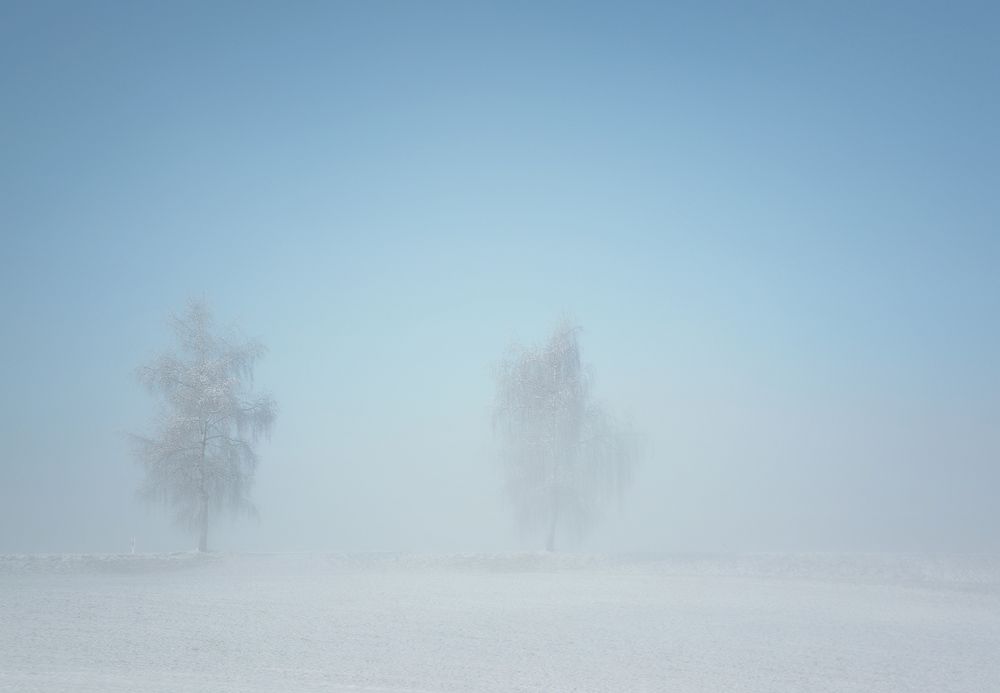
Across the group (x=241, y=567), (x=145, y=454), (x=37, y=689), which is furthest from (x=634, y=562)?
(x=37, y=689)

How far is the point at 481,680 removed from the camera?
41.9ft

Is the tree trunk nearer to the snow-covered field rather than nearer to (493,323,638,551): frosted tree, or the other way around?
the snow-covered field

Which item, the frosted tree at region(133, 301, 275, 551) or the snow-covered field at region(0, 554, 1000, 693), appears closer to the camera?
the snow-covered field at region(0, 554, 1000, 693)

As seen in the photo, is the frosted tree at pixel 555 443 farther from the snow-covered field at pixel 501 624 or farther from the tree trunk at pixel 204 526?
the tree trunk at pixel 204 526

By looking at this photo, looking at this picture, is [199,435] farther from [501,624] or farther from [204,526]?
[501,624]

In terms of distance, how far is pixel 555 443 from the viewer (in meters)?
33.7

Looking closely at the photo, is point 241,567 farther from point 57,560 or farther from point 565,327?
point 565,327

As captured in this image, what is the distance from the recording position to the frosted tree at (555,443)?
3372cm

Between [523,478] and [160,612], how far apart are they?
711 inches

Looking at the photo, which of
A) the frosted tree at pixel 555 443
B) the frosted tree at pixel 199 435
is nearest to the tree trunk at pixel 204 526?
the frosted tree at pixel 199 435

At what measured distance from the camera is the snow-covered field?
13.0 metres

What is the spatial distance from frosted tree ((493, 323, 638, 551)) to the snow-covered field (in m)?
3.99

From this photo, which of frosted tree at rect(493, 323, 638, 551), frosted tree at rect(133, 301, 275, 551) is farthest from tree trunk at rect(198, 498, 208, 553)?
frosted tree at rect(493, 323, 638, 551)

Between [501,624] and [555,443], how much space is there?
1614 centimetres
